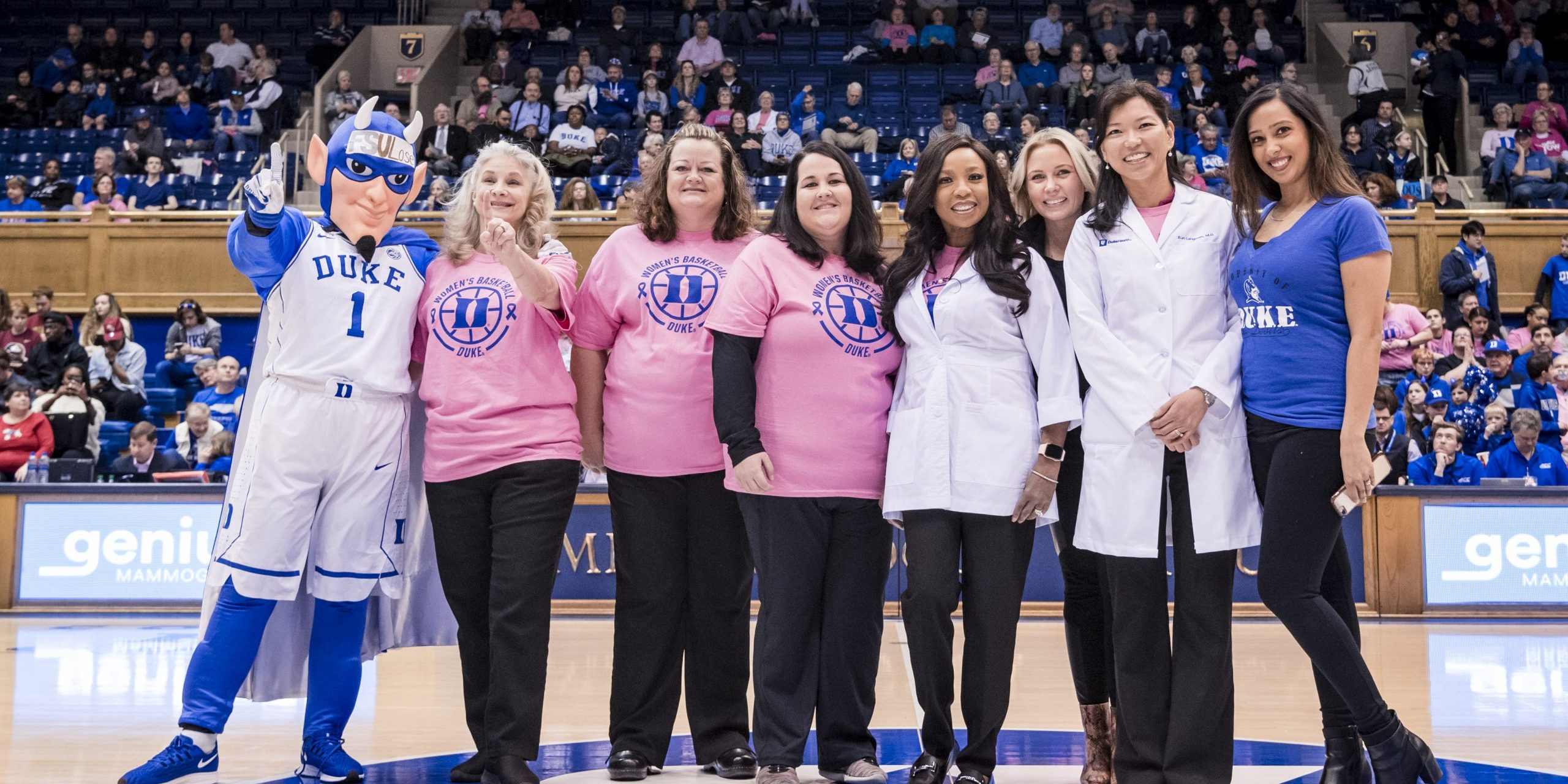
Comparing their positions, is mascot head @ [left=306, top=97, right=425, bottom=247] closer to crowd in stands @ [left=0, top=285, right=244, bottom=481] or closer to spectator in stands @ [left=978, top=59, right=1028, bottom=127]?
crowd in stands @ [left=0, top=285, right=244, bottom=481]

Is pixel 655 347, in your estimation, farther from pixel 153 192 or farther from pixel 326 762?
pixel 153 192

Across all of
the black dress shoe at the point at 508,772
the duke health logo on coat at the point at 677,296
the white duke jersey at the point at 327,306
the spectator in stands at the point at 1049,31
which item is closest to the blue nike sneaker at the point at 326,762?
the black dress shoe at the point at 508,772

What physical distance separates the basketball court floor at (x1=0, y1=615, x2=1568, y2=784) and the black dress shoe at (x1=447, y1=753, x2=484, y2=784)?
2.8 inches

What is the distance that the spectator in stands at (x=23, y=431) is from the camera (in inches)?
335

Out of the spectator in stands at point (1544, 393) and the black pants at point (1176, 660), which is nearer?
the black pants at point (1176, 660)

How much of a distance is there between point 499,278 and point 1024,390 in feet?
4.47

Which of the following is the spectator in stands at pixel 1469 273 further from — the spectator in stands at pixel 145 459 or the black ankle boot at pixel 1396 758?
the spectator in stands at pixel 145 459

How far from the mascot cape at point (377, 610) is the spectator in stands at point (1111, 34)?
37.6ft

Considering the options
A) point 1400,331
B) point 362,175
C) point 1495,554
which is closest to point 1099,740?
point 362,175

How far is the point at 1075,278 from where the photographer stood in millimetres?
3041

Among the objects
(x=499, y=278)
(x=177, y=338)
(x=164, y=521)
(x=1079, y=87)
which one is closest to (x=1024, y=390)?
(x=499, y=278)

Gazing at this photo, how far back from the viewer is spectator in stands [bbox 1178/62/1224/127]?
12617mm

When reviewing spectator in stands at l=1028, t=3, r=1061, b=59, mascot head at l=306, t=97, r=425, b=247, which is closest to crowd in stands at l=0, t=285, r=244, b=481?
mascot head at l=306, t=97, r=425, b=247

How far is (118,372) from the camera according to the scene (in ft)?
33.1
